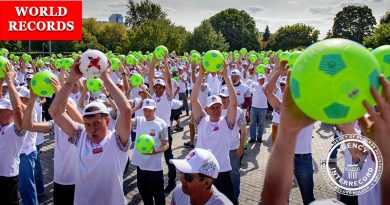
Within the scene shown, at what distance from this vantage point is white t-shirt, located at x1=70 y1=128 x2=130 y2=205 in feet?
11.9

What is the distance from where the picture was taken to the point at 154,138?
223 inches

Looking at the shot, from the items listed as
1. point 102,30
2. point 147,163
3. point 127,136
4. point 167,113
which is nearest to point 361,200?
point 127,136

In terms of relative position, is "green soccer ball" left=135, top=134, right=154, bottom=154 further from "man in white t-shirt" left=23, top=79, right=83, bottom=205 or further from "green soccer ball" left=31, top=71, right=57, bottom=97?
"green soccer ball" left=31, top=71, right=57, bottom=97

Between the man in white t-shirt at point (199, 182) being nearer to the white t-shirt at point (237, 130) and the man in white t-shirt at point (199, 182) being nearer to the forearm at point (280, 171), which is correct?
the forearm at point (280, 171)

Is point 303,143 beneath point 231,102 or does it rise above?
beneath

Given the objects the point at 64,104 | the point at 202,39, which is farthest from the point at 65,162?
the point at 202,39

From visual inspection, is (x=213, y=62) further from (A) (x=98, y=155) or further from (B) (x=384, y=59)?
(B) (x=384, y=59)

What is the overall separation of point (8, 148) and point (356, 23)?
251 feet

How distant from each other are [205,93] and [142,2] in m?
62.4

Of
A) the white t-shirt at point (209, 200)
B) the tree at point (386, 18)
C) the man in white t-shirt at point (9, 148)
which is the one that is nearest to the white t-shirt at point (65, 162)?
the man in white t-shirt at point (9, 148)

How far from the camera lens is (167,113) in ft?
26.4

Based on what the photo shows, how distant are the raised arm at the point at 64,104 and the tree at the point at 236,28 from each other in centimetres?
6119

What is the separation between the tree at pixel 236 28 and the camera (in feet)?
211

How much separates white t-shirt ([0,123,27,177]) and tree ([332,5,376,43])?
73.2 meters
